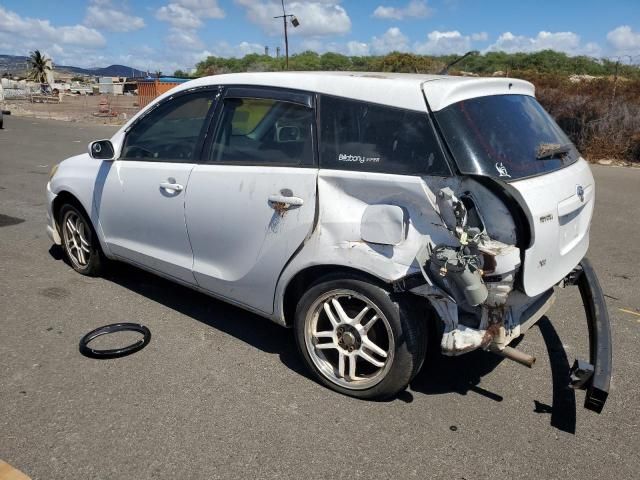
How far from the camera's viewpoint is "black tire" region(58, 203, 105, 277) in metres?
4.82

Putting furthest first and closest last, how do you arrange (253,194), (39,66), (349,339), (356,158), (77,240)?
(39,66), (77,240), (253,194), (349,339), (356,158)

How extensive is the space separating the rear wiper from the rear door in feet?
4.25

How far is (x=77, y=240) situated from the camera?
5.07m

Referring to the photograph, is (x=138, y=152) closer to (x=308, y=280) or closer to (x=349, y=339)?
(x=308, y=280)

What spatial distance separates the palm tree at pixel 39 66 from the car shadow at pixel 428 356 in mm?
107448

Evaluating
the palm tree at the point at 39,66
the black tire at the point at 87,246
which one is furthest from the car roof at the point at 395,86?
the palm tree at the point at 39,66

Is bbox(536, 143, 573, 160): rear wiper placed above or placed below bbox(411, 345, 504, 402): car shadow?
above

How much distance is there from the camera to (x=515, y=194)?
8.68 feet

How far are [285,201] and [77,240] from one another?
2.76 meters

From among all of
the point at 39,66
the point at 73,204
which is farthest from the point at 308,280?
the point at 39,66

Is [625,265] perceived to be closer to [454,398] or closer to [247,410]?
[454,398]

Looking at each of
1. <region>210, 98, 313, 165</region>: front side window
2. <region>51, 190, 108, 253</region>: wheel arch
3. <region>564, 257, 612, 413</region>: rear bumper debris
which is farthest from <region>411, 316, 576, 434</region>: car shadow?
<region>51, 190, 108, 253</region>: wheel arch

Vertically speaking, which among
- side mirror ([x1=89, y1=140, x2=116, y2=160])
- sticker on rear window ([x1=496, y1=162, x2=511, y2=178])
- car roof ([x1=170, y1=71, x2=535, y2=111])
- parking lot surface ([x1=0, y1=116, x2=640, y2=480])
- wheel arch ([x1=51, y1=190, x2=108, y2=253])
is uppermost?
car roof ([x1=170, y1=71, x2=535, y2=111])

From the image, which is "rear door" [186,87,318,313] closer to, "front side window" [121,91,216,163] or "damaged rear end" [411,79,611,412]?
"front side window" [121,91,216,163]
